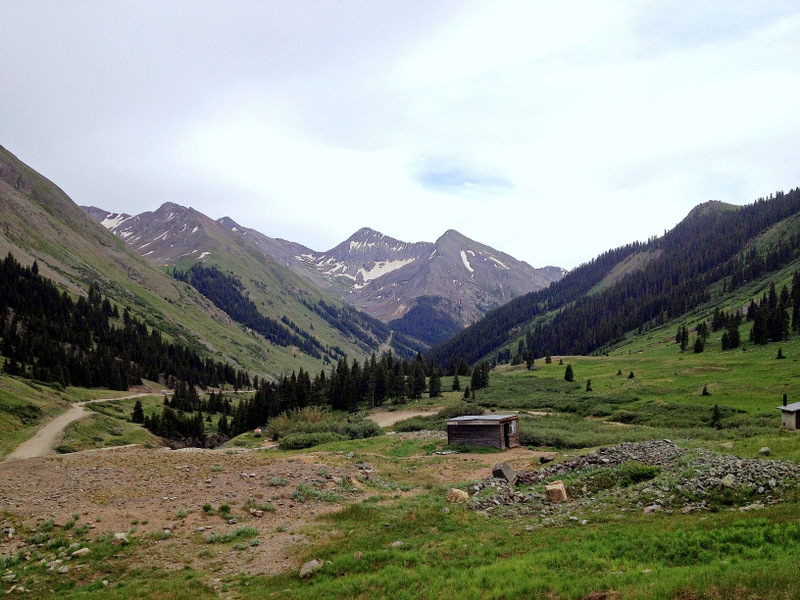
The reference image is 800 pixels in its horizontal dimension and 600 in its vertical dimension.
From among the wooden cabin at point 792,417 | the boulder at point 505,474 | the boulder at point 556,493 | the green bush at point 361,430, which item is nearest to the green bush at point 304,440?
the green bush at point 361,430

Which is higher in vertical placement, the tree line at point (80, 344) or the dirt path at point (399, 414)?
the tree line at point (80, 344)

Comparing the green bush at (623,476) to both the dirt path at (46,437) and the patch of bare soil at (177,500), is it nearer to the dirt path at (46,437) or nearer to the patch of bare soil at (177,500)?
the patch of bare soil at (177,500)

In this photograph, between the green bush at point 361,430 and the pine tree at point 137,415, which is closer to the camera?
the green bush at point 361,430

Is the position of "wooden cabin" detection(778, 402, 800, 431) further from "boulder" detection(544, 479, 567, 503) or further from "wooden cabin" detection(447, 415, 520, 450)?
"boulder" detection(544, 479, 567, 503)

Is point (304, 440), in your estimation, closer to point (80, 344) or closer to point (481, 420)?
point (481, 420)

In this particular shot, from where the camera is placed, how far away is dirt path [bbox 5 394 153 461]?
46122mm

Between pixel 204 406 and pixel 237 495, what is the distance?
292 ft

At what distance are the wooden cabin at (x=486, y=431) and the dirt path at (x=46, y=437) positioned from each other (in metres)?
39.5

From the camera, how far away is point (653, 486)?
66.1ft

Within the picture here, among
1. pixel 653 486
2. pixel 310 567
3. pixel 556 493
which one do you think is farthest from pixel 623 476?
pixel 310 567

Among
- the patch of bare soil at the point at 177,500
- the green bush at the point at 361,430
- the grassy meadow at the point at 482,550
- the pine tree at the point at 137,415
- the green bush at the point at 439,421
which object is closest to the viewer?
the grassy meadow at the point at 482,550

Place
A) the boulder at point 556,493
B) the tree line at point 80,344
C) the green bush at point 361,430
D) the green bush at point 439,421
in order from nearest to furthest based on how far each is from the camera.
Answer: the boulder at point 556,493
the green bush at point 361,430
the green bush at point 439,421
the tree line at point 80,344

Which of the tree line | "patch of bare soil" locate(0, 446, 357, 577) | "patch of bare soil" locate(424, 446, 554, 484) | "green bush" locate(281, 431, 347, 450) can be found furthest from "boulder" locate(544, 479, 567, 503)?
the tree line

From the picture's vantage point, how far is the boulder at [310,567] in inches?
585
